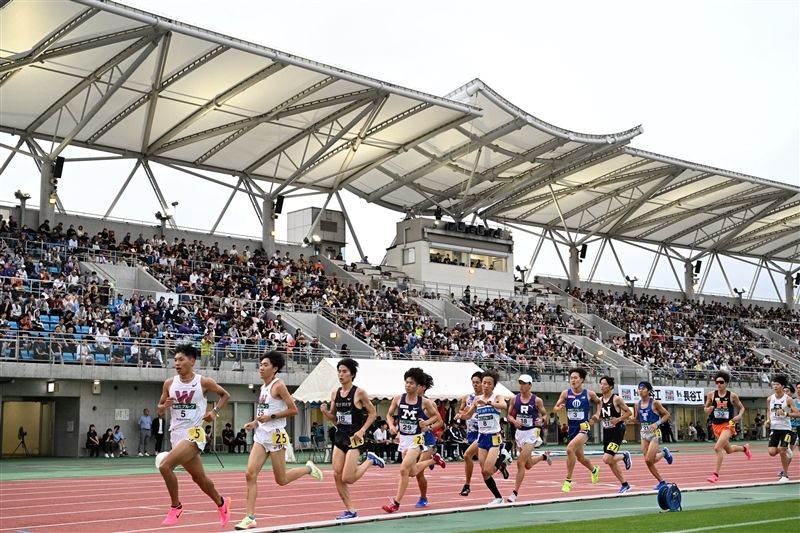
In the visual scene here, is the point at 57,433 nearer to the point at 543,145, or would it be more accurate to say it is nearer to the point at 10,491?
the point at 10,491

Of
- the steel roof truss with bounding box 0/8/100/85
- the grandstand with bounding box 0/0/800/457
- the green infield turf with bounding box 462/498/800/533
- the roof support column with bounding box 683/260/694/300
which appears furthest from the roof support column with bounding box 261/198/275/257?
the green infield turf with bounding box 462/498/800/533

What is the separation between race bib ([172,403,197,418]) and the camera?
11.8 m

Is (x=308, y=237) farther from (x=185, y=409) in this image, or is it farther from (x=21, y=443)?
(x=185, y=409)

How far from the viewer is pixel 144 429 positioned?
3259 cm

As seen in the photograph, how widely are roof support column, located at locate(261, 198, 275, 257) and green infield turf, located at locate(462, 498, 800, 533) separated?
126ft

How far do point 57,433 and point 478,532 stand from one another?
2544 cm

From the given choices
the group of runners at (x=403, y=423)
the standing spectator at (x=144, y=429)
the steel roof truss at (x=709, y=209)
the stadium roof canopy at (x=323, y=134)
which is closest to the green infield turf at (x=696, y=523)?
the group of runners at (x=403, y=423)

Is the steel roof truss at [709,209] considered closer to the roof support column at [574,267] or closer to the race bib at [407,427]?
the roof support column at [574,267]

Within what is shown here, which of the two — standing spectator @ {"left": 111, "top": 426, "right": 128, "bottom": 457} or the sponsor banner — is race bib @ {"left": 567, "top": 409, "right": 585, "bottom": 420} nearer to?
standing spectator @ {"left": 111, "top": 426, "right": 128, "bottom": 457}

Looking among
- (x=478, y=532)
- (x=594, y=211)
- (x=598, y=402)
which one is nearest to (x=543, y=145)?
(x=594, y=211)

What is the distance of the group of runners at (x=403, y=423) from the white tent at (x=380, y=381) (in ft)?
31.0

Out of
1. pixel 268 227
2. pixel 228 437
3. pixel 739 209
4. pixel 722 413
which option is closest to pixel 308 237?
pixel 268 227

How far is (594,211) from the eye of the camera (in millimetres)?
63344

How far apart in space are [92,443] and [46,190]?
14.4m
